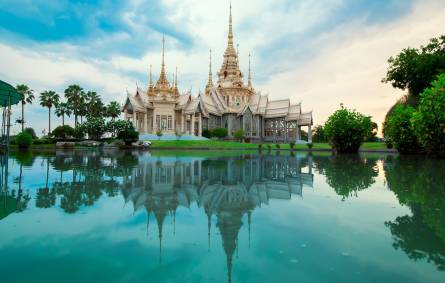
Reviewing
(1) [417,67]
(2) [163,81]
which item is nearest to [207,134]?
(2) [163,81]

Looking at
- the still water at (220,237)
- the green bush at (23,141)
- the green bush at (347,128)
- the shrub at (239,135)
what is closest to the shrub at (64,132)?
the green bush at (23,141)

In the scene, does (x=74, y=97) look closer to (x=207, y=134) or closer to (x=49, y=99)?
(x=49, y=99)

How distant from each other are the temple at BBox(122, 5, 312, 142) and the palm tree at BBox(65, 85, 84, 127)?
9274 millimetres

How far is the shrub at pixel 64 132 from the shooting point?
44781 millimetres

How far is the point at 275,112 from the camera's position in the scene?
192 feet

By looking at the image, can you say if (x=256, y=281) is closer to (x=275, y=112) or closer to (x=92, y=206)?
(x=92, y=206)

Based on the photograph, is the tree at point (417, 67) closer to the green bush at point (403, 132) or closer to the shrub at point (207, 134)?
the green bush at point (403, 132)

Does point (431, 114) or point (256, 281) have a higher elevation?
point (431, 114)

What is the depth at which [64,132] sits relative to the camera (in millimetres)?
45000

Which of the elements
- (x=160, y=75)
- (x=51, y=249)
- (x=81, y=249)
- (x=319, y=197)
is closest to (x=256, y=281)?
(x=81, y=249)

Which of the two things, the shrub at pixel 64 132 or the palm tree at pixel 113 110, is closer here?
the shrub at pixel 64 132

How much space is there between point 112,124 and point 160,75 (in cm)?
1647

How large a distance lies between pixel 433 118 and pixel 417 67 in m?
14.6

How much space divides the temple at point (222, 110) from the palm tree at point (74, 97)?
365 inches
